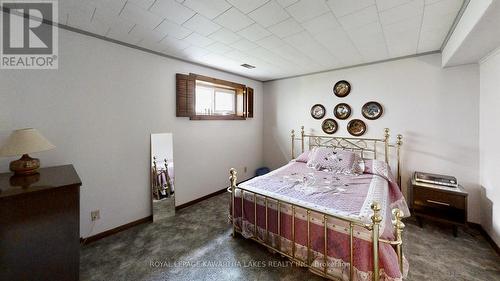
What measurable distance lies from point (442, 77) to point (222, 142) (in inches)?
148

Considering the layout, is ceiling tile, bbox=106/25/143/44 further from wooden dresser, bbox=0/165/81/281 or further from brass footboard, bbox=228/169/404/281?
brass footboard, bbox=228/169/404/281

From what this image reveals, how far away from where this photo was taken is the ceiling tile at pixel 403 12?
1.73 meters

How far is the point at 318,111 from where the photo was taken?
4.04m

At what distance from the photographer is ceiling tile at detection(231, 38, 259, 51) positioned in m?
2.48

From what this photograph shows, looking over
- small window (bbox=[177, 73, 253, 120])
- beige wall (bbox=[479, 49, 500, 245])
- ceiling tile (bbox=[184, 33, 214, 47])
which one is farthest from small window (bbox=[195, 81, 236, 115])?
beige wall (bbox=[479, 49, 500, 245])

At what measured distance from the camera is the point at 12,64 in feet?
6.15

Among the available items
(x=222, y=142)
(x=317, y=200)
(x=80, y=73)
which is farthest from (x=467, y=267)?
(x=80, y=73)

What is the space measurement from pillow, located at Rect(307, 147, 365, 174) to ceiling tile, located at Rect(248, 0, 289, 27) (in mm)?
2231

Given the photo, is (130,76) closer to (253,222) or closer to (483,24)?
(253,222)

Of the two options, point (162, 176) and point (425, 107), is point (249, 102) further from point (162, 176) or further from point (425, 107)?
point (425, 107)

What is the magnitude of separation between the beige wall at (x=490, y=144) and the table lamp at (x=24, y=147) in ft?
15.4

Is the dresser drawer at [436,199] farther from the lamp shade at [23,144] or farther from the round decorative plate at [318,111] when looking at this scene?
the lamp shade at [23,144]

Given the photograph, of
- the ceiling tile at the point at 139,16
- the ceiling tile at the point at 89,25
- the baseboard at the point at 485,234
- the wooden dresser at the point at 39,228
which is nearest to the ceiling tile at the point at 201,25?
the ceiling tile at the point at 139,16

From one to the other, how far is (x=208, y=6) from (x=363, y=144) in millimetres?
3349
